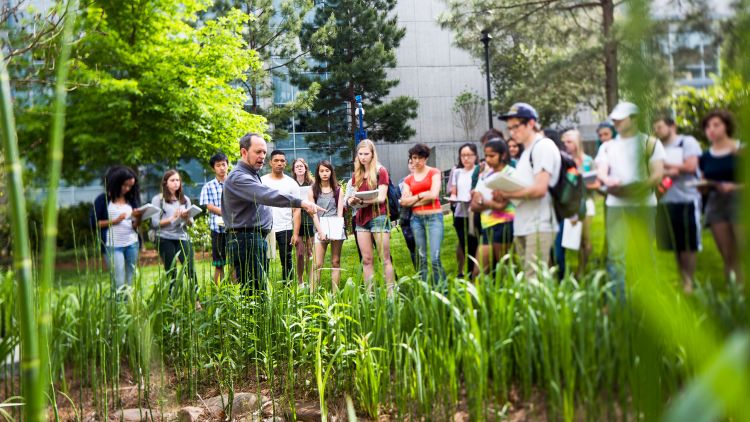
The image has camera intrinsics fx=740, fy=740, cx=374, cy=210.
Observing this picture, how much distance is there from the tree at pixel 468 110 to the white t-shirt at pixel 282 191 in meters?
0.72

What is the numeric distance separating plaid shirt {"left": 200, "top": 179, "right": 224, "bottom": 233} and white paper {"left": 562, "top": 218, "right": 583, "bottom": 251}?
1773 millimetres

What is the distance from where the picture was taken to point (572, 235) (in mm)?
1463

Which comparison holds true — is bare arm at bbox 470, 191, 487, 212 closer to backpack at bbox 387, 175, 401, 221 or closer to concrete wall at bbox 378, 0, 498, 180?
concrete wall at bbox 378, 0, 498, 180

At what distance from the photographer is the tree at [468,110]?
5.89ft

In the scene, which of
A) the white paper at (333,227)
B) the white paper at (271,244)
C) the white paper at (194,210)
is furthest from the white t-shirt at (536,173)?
the white paper at (194,210)

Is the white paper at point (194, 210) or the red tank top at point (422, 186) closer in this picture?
the red tank top at point (422, 186)

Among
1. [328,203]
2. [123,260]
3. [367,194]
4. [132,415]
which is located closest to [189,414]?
[132,415]

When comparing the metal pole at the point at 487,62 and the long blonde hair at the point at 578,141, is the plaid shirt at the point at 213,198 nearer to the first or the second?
the metal pole at the point at 487,62

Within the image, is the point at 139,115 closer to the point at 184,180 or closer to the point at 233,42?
the point at 184,180

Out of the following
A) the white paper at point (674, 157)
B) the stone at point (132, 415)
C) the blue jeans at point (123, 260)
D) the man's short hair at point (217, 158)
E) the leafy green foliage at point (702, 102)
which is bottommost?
the stone at point (132, 415)

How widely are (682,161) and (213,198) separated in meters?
2.31

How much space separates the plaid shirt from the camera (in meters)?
2.96

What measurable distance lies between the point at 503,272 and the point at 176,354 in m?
1.72

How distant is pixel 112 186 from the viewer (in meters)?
2.88
